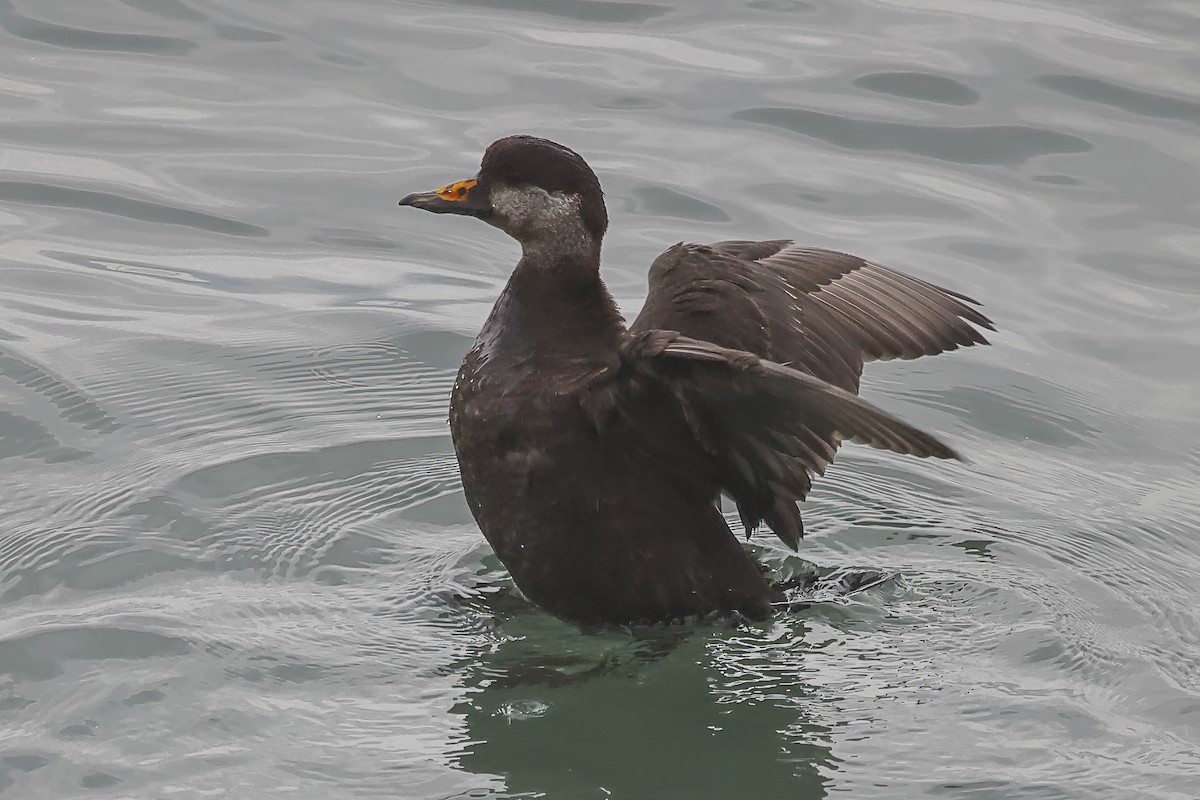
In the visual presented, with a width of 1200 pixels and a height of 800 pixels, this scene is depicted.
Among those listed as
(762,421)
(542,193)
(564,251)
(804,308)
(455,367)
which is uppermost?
(542,193)

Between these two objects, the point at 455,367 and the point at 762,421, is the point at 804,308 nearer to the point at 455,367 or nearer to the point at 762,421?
the point at 762,421

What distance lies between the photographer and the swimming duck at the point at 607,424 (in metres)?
4.98

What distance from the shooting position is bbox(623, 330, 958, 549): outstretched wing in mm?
4316

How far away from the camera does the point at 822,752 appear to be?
4.66 m

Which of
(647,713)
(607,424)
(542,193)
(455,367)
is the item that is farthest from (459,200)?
(455,367)

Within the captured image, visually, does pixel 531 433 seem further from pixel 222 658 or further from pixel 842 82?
pixel 842 82

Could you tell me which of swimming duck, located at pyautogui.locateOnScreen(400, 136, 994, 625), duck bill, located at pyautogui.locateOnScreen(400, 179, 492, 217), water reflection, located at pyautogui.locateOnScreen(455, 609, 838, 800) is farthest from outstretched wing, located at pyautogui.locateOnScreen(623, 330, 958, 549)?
duck bill, located at pyautogui.locateOnScreen(400, 179, 492, 217)

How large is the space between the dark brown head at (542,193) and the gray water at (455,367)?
46.5 inches

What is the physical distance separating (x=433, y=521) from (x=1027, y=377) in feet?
9.39

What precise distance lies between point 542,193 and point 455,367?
7.06 feet

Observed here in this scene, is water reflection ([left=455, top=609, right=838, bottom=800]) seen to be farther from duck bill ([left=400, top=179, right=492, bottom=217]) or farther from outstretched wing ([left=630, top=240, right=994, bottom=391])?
duck bill ([left=400, top=179, right=492, bottom=217])

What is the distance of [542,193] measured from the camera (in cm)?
527

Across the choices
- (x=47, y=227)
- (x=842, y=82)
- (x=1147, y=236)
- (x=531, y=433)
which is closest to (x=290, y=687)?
(x=531, y=433)

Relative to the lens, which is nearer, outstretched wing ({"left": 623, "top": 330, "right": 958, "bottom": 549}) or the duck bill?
outstretched wing ({"left": 623, "top": 330, "right": 958, "bottom": 549})
